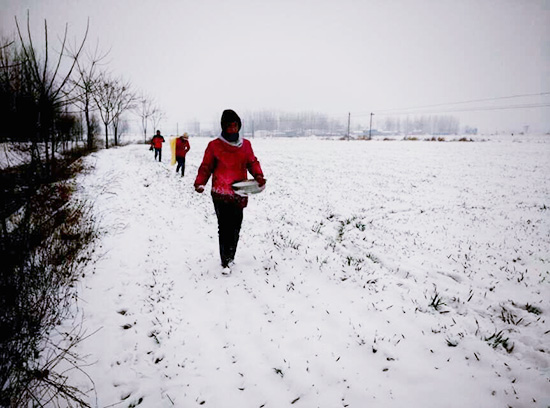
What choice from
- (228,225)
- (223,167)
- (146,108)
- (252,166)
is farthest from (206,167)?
(146,108)

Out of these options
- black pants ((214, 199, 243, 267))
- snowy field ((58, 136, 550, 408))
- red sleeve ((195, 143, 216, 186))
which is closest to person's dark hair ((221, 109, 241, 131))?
red sleeve ((195, 143, 216, 186))

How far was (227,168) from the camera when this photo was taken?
416 cm

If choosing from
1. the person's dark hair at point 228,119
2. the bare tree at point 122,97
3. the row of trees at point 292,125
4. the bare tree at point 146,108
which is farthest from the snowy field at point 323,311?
the row of trees at point 292,125

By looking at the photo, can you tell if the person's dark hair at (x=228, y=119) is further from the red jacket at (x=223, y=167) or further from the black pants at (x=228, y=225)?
the black pants at (x=228, y=225)

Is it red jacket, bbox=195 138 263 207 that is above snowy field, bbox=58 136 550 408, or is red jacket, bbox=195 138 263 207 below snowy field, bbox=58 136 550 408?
above

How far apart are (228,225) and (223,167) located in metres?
1.06

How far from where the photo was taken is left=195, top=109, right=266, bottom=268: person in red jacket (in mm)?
4059

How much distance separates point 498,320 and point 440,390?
68.1 inches

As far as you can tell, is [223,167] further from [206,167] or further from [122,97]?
[122,97]

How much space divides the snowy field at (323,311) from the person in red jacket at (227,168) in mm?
1317

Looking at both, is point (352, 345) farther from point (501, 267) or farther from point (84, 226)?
point (84, 226)

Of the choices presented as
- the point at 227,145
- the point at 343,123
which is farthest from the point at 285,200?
the point at 343,123

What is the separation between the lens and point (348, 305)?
3797 millimetres

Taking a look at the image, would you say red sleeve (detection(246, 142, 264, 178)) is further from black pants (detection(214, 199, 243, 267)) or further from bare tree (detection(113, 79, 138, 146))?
bare tree (detection(113, 79, 138, 146))
